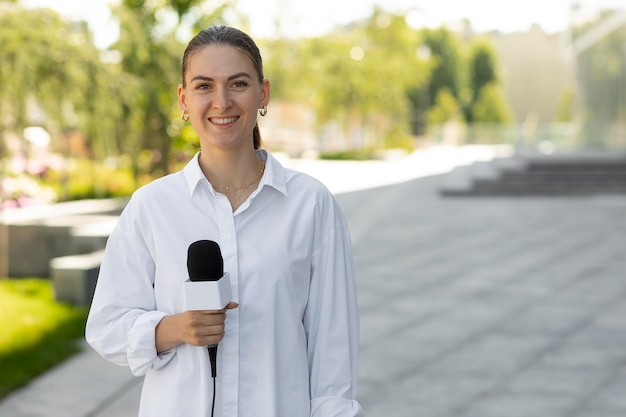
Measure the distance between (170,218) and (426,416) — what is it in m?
3.22

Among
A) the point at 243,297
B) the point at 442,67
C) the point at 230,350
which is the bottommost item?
the point at 230,350

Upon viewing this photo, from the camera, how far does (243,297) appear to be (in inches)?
81.5

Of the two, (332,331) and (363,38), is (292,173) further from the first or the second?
(363,38)

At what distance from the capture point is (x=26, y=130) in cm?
926

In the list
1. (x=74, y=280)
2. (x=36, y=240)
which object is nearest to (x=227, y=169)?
(x=74, y=280)

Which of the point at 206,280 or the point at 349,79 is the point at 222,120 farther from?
the point at 349,79

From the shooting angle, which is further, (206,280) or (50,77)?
(50,77)

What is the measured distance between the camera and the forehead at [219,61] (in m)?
2.08

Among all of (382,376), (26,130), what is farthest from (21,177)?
(382,376)

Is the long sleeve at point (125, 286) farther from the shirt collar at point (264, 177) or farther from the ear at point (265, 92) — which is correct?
the ear at point (265, 92)

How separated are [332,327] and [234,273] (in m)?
0.28

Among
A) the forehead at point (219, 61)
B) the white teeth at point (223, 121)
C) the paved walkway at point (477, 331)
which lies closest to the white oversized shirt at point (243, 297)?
the white teeth at point (223, 121)

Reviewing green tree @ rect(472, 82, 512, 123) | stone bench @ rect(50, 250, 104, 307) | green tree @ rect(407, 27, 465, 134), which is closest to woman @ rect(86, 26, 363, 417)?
stone bench @ rect(50, 250, 104, 307)

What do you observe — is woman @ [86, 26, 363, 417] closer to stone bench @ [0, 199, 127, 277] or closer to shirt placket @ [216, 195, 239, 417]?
shirt placket @ [216, 195, 239, 417]
